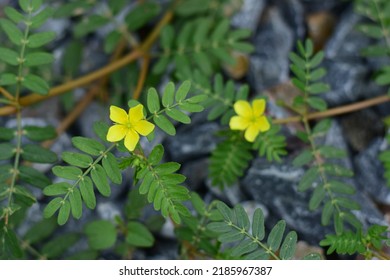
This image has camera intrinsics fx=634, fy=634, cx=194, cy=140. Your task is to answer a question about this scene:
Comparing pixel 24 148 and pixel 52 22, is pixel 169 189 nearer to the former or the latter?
pixel 24 148

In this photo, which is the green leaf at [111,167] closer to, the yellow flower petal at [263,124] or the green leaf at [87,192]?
the green leaf at [87,192]

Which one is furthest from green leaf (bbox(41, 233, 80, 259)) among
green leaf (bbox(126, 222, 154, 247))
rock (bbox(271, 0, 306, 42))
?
rock (bbox(271, 0, 306, 42))

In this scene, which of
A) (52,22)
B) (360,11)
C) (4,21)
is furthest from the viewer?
(52,22)

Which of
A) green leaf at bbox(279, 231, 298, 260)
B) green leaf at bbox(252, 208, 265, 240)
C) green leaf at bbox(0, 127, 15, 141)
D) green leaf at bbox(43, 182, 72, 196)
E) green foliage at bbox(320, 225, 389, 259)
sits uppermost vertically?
green leaf at bbox(43, 182, 72, 196)

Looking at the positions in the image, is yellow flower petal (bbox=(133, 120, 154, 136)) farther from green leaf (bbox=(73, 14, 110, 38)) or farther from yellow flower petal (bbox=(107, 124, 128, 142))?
green leaf (bbox=(73, 14, 110, 38))

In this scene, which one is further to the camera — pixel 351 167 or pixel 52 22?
pixel 52 22

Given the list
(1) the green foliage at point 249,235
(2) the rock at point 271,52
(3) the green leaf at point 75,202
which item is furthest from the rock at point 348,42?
(3) the green leaf at point 75,202
